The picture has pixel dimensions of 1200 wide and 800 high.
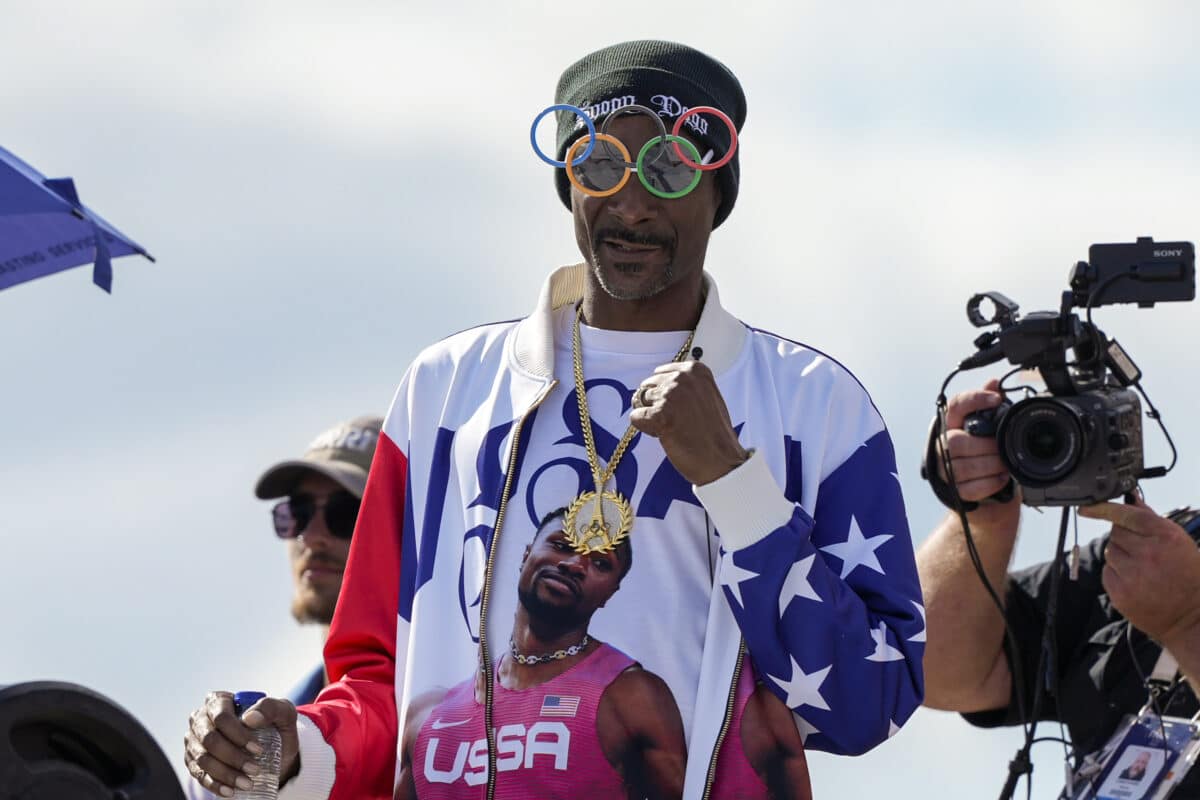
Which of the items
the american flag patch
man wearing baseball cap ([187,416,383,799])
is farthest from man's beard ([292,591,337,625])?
the american flag patch

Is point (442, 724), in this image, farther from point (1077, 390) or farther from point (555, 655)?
point (1077, 390)

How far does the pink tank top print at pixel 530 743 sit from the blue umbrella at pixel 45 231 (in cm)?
170

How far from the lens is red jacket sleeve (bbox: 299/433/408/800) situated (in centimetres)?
392

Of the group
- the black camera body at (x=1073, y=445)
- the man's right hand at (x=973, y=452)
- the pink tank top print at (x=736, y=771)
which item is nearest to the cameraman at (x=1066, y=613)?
the man's right hand at (x=973, y=452)

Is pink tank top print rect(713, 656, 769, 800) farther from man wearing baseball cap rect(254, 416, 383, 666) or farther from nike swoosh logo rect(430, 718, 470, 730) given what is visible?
man wearing baseball cap rect(254, 416, 383, 666)

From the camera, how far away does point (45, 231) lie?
5.00 metres

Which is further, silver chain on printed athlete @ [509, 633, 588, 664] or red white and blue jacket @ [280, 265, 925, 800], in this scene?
silver chain on printed athlete @ [509, 633, 588, 664]

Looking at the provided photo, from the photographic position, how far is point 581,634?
385 centimetres

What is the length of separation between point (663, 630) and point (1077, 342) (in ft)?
5.44

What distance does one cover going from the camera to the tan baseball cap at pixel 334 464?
21.0ft

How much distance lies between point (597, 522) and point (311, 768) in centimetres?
72

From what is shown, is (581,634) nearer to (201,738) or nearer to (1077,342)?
(201,738)

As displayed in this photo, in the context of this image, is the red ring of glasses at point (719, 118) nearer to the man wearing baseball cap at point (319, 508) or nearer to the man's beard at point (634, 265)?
the man's beard at point (634, 265)

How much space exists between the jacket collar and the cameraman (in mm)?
1175
